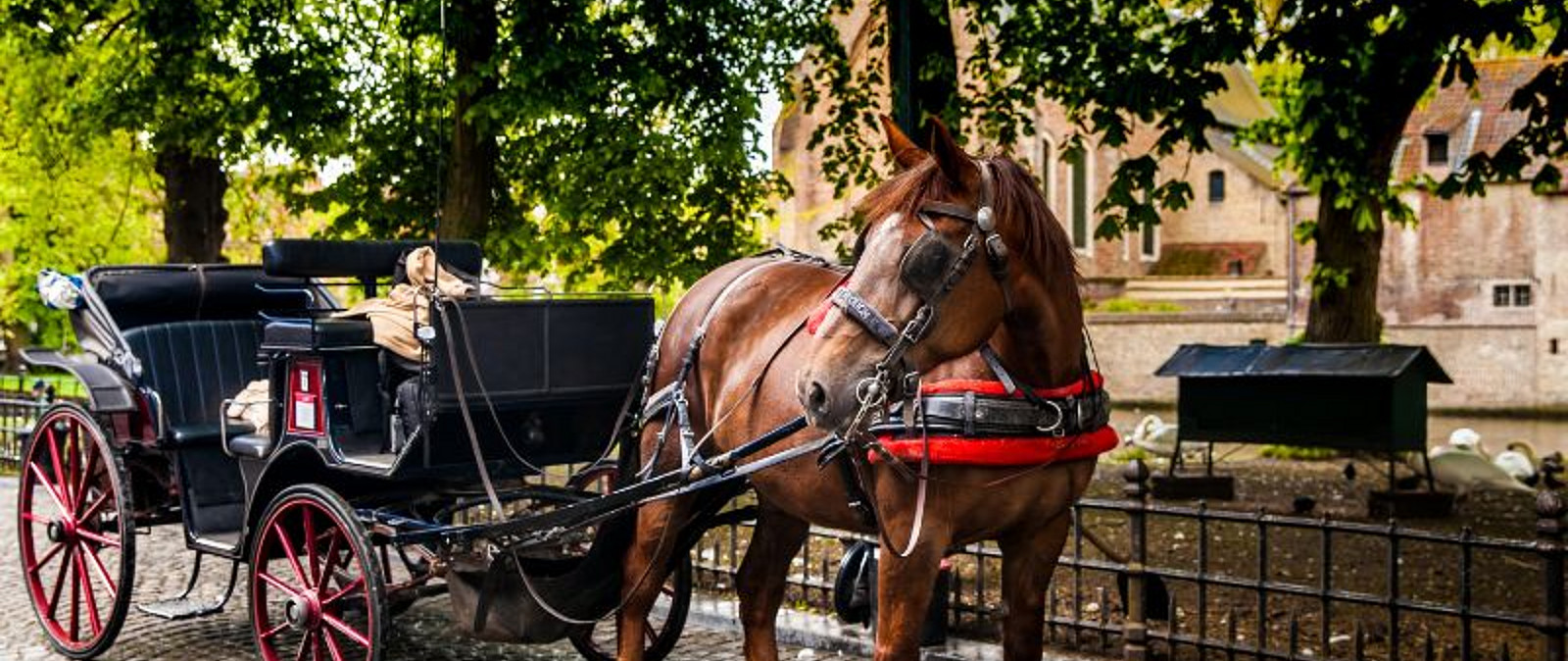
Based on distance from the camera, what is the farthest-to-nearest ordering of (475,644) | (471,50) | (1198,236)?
(1198,236) → (471,50) → (475,644)

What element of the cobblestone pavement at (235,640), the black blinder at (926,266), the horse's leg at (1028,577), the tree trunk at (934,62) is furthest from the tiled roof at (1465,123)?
the black blinder at (926,266)

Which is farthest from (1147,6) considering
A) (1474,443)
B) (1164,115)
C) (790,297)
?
(790,297)

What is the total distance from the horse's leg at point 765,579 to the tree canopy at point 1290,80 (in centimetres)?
445

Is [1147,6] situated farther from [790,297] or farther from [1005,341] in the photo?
[1005,341]

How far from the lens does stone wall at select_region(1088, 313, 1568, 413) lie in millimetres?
44375

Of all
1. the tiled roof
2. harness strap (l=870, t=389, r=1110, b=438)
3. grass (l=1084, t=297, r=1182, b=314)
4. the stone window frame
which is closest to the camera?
harness strap (l=870, t=389, r=1110, b=438)

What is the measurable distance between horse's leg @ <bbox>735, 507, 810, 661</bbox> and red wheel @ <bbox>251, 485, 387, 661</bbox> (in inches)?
54.4

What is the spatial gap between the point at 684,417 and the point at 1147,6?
31.7 ft

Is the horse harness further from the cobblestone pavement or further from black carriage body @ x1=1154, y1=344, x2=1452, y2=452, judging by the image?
black carriage body @ x1=1154, y1=344, x2=1452, y2=452

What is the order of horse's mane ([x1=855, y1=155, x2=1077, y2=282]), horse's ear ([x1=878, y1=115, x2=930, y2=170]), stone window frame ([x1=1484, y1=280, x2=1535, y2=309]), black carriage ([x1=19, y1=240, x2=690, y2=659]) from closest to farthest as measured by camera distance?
horse's mane ([x1=855, y1=155, x2=1077, y2=282]) < horse's ear ([x1=878, y1=115, x2=930, y2=170]) < black carriage ([x1=19, y1=240, x2=690, y2=659]) < stone window frame ([x1=1484, y1=280, x2=1535, y2=309])

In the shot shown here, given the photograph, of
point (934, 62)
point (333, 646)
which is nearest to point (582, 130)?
point (934, 62)

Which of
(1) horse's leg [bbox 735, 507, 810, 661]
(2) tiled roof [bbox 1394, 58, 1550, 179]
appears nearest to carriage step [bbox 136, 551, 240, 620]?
(1) horse's leg [bbox 735, 507, 810, 661]

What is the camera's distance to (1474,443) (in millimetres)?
15570

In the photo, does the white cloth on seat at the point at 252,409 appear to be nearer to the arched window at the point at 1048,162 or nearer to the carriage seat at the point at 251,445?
the carriage seat at the point at 251,445
